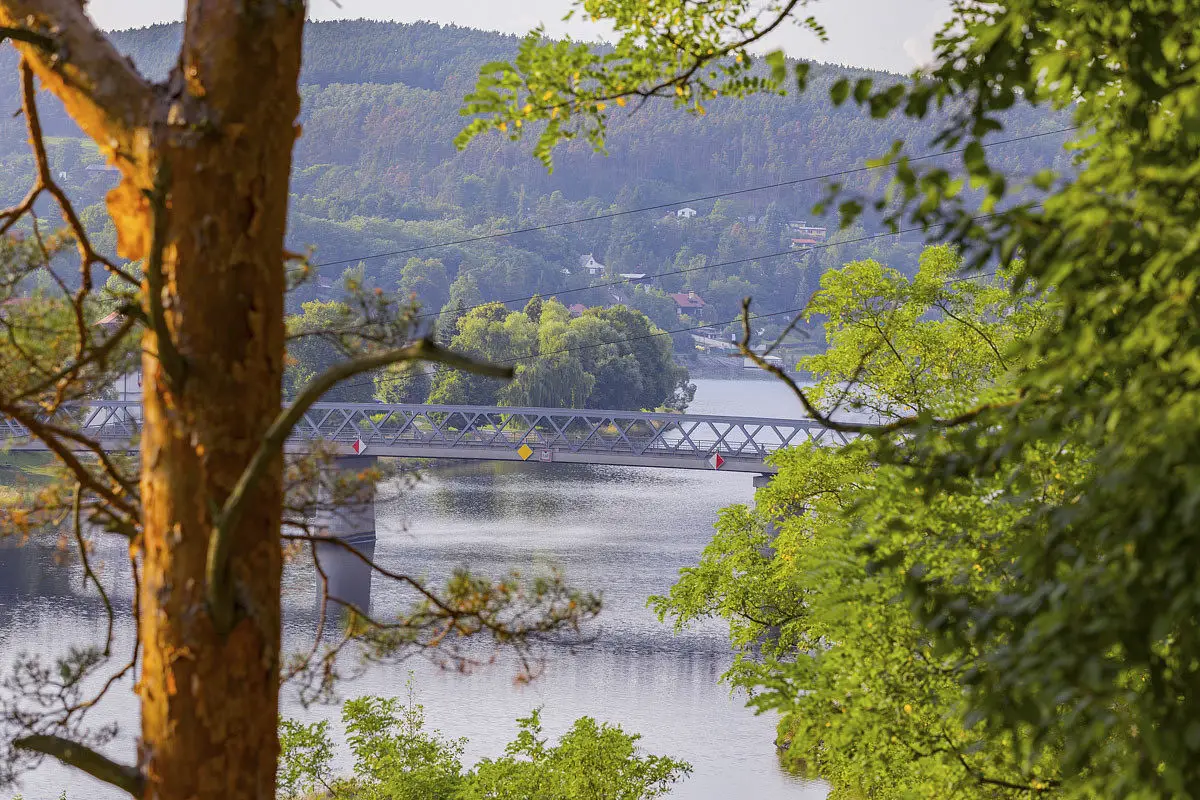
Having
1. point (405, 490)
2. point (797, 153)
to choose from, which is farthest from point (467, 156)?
point (405, 490)

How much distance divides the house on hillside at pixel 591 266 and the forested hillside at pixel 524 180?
1.57ft

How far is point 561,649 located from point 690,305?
6007 cm

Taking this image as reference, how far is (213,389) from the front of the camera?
2449 millimetres

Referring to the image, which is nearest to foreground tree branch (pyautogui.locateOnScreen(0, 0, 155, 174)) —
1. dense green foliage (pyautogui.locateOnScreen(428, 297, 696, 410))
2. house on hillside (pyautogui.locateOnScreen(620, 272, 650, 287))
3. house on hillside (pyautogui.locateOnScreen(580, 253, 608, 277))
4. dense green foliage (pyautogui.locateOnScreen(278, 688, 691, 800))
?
dense green foliage (pyautogui.locateOnScreen(278, 688, 691, 800))

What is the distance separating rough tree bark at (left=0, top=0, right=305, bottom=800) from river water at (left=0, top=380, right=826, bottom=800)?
7.77 metres

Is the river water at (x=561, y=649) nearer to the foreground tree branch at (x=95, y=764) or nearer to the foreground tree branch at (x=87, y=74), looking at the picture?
the foreground tree branch at (x=87, y=74)

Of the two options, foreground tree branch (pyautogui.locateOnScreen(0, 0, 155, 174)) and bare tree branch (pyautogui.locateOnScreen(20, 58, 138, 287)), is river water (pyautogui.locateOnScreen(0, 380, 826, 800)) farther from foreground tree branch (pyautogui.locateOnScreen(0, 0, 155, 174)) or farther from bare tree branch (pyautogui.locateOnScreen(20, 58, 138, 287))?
foreground tree branch (pyautogui.locateOnScreen(0, 0, 155, 174))

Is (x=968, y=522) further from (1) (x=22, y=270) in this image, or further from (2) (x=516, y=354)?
(2) (x=516, y=354)

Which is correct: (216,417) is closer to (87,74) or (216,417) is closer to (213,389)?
(213,389)

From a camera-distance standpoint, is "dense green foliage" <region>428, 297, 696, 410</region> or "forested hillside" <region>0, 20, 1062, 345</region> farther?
"forested hillside" <region>0, 20, 1062, 345</region>

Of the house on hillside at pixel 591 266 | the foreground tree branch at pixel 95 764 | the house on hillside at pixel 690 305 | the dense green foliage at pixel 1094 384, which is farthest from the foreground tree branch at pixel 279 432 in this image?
the house on hillside at pixel 591 266

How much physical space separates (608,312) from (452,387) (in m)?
8.79

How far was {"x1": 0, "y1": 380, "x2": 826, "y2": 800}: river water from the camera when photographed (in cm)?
1830

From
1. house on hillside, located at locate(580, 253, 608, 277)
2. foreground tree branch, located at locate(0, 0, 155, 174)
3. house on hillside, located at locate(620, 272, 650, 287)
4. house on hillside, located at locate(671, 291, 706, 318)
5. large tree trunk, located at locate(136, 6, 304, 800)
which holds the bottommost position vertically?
house on hillside, located at locate(671, 291, 706, 318)
